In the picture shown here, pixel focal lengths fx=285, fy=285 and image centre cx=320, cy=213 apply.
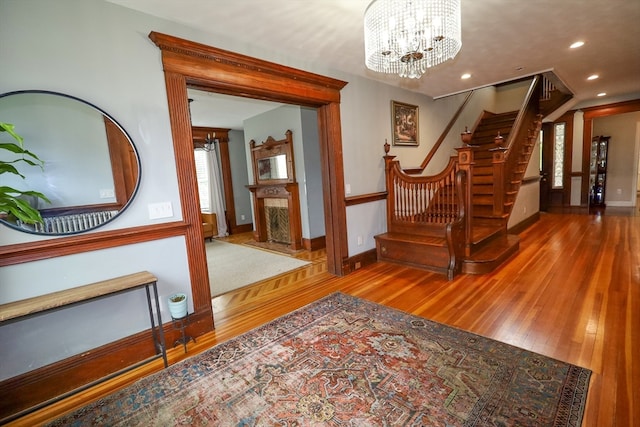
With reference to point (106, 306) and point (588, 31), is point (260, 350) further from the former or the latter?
point (588, 31)

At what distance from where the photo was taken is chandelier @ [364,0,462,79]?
1740mm

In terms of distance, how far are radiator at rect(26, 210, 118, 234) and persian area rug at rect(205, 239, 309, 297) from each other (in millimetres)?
1640

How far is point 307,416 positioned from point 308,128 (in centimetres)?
436

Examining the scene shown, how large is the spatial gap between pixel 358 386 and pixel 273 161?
4597mm

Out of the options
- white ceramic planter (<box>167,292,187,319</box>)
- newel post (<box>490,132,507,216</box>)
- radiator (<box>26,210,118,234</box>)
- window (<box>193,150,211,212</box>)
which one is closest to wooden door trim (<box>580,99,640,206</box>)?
newel post (<box>490,132,507,216</box>)

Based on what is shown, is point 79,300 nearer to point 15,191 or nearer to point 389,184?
point 15,191

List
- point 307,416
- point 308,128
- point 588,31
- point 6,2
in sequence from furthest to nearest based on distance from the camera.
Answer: point 308,128, point 588,31, point 6,2, point 307,416

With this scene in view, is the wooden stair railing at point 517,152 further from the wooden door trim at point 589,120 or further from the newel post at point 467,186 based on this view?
the wooden door trim at point 589,120

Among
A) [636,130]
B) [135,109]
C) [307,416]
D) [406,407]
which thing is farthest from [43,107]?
[636,130]

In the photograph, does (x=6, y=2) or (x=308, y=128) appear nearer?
(x=6, y=2)

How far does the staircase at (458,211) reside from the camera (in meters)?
3.45

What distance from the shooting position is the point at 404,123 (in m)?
4.50

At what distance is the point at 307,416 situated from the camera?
1.56 metres

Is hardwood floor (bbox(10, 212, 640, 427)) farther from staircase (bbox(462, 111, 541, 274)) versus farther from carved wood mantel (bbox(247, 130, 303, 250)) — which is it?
carved wood mantel (bbox(247, 130, 303, 250))
